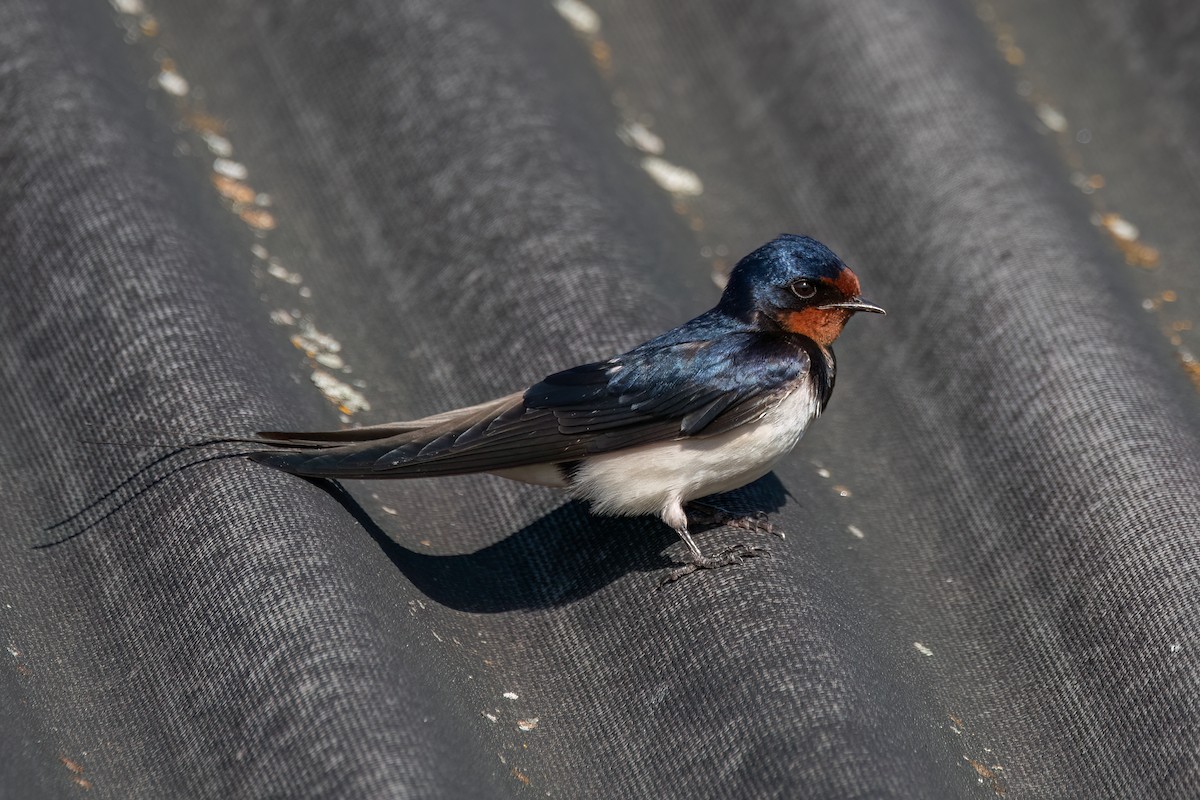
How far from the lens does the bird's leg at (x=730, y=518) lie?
2.31 m

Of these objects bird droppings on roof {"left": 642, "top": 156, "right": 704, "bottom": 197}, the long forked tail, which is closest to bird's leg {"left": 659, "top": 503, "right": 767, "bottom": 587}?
the long forked tail

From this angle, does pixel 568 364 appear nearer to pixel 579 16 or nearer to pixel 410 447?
pixel 410 447

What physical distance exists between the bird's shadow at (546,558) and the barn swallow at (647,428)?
8cm

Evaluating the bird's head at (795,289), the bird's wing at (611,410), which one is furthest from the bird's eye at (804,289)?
the bird's wing at (611,410)

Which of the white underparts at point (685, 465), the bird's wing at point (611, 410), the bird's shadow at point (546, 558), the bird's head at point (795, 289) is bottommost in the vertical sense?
the bird's shadow at point (546, 558)

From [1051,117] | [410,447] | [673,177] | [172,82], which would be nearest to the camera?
[410,447]

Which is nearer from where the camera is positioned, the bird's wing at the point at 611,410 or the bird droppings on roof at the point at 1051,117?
the bird's wing at the point at 611,410

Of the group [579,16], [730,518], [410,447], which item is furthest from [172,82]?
[730,518]

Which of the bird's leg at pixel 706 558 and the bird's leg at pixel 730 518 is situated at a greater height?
the bird's leg at pixel 706 558

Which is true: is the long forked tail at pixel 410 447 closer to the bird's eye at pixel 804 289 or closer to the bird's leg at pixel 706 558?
the bird's leg at pixel 706 558

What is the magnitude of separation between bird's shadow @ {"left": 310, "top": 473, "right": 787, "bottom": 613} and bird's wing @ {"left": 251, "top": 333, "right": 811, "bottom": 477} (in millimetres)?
197

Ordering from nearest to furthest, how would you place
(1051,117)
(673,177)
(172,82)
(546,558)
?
1. (546,558)
2. (172,82)
3. (673,177)
4. (1051,117)

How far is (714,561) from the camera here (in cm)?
219

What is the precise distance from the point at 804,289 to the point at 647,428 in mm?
418
